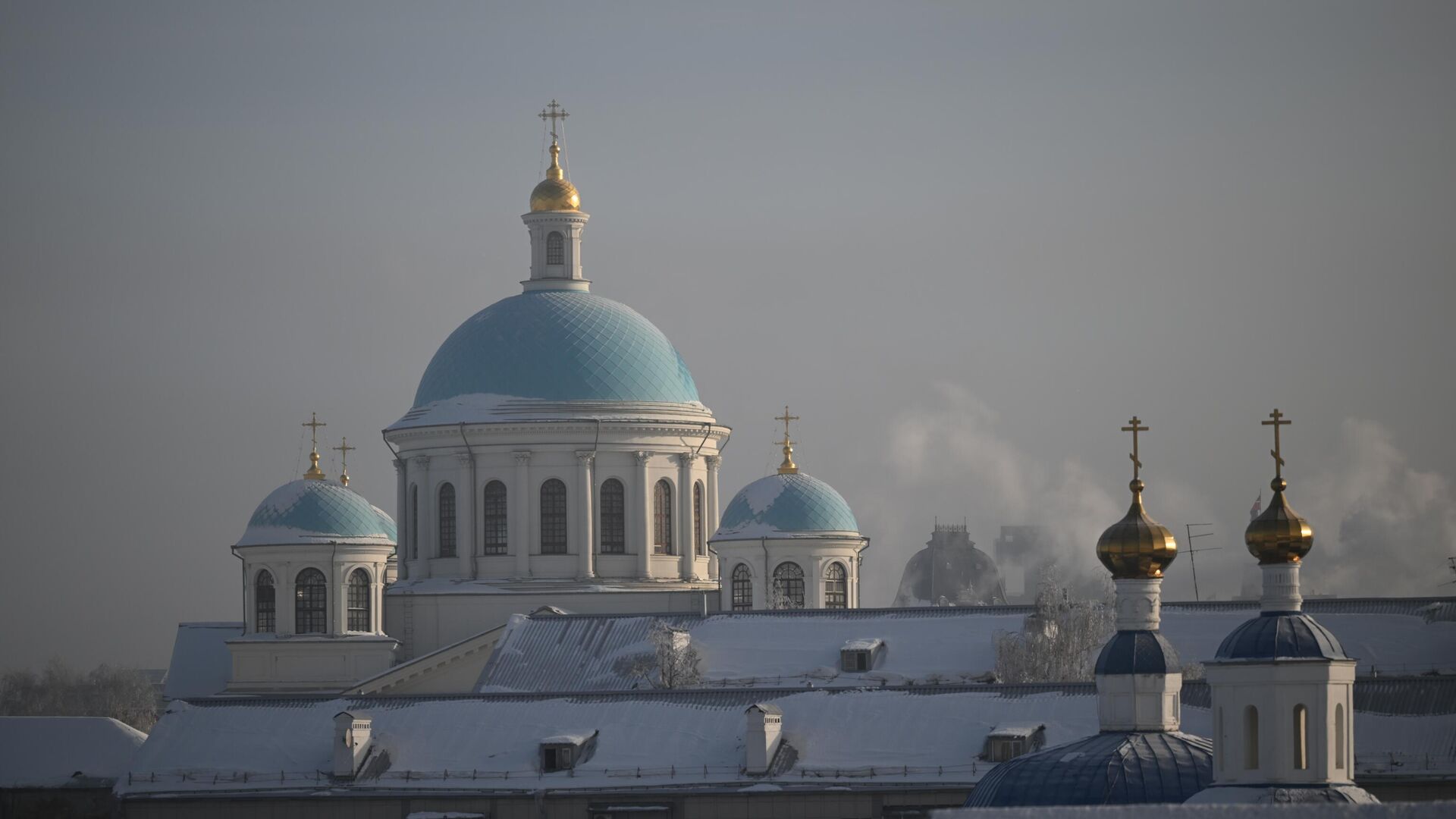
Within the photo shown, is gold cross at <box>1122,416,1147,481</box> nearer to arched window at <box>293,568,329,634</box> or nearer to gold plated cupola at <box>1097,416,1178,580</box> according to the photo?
gold plated cupola at <box>1097,416,1178,580</box>

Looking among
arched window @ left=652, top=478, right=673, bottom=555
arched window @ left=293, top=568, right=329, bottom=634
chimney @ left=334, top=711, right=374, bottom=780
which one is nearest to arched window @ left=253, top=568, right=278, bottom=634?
arched window @ left=293, top=568, right=329, bottom=634

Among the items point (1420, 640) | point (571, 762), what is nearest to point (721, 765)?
point (571, 762)

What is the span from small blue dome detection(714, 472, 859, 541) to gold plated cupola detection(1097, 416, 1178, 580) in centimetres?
2692

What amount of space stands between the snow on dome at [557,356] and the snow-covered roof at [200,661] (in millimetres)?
8313

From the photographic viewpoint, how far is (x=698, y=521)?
7762 centimetres

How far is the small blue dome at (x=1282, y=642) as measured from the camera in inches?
1585

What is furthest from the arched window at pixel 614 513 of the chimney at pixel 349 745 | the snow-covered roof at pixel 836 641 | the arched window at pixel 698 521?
the chimney at pixel 349 745

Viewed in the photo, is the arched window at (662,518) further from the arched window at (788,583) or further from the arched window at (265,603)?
the arched window at (265,603)

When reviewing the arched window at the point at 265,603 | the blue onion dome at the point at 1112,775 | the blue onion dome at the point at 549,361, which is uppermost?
the blue onion dome at the point at 549,361

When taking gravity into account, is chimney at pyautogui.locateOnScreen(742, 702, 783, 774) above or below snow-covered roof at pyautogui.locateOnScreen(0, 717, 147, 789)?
above

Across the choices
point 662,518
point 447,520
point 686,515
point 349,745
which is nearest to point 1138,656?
point 349,745

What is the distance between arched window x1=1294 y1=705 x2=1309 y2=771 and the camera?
1570 inches

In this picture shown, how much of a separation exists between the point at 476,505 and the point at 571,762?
17887 millimetres

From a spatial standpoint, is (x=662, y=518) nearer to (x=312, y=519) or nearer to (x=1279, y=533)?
(x=312, y=519)
